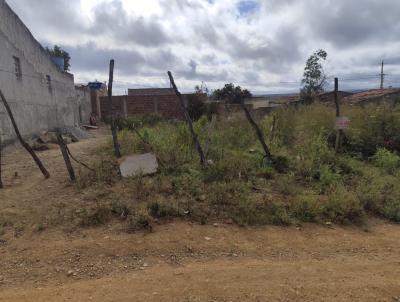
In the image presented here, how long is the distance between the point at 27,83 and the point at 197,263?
33.4ft

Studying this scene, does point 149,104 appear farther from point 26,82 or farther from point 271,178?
point 271,178

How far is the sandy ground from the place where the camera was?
9.77 feet

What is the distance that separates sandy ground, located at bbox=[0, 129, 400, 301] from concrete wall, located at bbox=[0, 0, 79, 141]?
6.13m

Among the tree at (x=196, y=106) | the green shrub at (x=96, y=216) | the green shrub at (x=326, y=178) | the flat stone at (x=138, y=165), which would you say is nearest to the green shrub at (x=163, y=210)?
the green shrub at (x=96, y=216)

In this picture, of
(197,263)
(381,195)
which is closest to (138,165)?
(197,263)

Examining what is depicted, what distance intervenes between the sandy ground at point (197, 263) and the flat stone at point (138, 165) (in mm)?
1390

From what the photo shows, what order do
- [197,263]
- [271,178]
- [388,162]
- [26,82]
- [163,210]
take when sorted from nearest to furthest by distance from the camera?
1. [197,263]
2. [163,210]
3. [271,178]
4. [388,162]
5. [26,82]

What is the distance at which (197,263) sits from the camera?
11.6ft

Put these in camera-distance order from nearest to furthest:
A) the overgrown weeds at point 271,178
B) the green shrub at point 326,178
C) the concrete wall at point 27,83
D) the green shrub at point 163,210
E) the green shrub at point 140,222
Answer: the green shrub at point 140,222 < the green shrub at point 163,210 < the overgrown weeds at point 271,178 < the green shrub at point 326,178 < the concrete wall at point 27,83

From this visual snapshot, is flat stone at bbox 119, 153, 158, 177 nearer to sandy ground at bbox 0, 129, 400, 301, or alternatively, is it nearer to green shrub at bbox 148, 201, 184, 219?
green shrub at bbox 148, 201, 184, 219

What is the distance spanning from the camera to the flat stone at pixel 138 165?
5.88 meters

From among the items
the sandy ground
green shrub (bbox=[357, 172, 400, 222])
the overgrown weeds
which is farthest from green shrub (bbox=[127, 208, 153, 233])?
green shrub (bbox=[357, 172, 400, 222])

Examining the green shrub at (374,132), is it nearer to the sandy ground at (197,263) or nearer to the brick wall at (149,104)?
the sandy ground at (197,263)

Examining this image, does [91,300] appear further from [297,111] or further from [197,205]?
[297,111]
